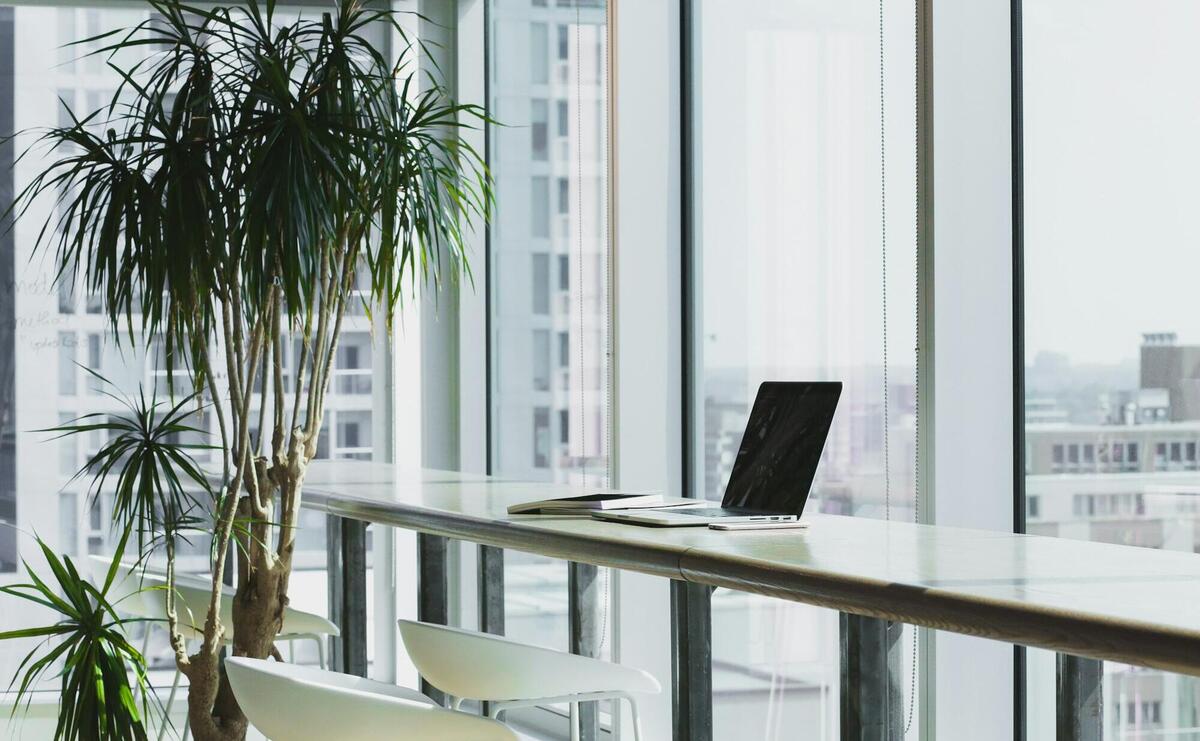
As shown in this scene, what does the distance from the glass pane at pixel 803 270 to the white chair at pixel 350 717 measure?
36.8 inches

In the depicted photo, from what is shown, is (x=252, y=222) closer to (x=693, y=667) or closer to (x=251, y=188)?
(x=251, y=188)

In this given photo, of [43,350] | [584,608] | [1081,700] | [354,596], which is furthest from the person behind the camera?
[43,350]

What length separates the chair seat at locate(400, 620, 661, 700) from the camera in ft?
6.88

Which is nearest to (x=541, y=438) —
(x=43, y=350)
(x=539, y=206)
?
(x=539, y=206)

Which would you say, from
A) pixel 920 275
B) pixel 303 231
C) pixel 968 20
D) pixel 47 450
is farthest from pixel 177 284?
pixel 47 450

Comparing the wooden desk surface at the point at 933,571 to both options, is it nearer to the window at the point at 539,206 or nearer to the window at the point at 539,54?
the window at the point at 539,206

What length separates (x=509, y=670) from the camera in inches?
82.7

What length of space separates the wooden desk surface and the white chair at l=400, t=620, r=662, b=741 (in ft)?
0.57

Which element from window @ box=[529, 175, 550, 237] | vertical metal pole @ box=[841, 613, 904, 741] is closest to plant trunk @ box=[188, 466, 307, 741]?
vertical metal pole @ box=[841, 613, 904, 741]

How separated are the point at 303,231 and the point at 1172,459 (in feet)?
4.88

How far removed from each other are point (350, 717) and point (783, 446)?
2.56ft

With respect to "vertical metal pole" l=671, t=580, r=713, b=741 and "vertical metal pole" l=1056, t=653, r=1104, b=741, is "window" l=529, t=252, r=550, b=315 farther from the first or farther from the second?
"vertical metal pole" l=1056, t=653, r=1104, b=741

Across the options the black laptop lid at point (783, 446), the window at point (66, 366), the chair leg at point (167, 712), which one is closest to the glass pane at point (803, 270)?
the black laptop lid at point (783, 446)

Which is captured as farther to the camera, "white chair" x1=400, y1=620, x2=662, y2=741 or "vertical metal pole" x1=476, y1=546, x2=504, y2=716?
"vertical metal pole" x1=476, y1=546, x2=504, y2=716
